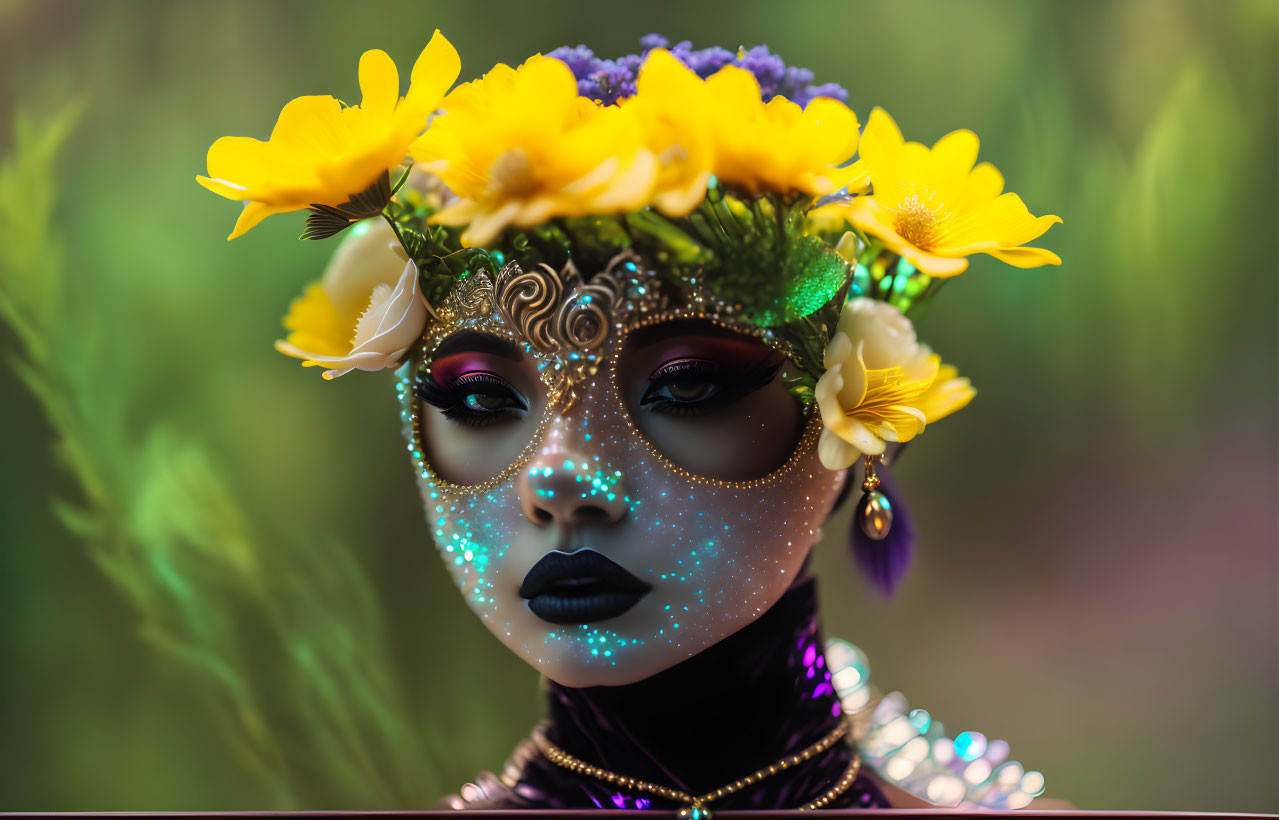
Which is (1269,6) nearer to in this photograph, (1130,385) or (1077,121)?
(1077,121)

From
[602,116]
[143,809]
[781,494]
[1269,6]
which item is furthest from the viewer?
[143,809]

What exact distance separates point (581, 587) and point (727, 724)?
21 centimetres

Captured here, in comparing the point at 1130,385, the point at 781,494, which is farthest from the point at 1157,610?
the point at 781,494

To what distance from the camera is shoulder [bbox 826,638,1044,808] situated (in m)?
0.90

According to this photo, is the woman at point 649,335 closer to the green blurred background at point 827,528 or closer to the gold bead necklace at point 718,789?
the gold bead necklace at point 718,789

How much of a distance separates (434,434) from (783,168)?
36 cm

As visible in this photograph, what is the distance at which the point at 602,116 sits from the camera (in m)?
0.58

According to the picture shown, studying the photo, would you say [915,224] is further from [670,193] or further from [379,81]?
[379,81]

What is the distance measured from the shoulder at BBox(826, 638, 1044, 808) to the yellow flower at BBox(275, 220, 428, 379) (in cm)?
52

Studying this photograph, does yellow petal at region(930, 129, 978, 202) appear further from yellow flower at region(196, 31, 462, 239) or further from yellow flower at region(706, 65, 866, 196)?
yellow flower at region(196, 31, 462, 239)

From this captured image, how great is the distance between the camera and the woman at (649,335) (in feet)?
1.96

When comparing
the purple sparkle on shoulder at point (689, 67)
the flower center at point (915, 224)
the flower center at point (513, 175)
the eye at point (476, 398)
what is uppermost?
the purple sparkle on shoulder at point (689, 67)

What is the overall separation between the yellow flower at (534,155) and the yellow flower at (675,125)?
0.05ft

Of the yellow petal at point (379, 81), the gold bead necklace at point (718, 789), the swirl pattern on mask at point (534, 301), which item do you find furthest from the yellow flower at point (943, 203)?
the gold bead necklace at point (718, 789)
